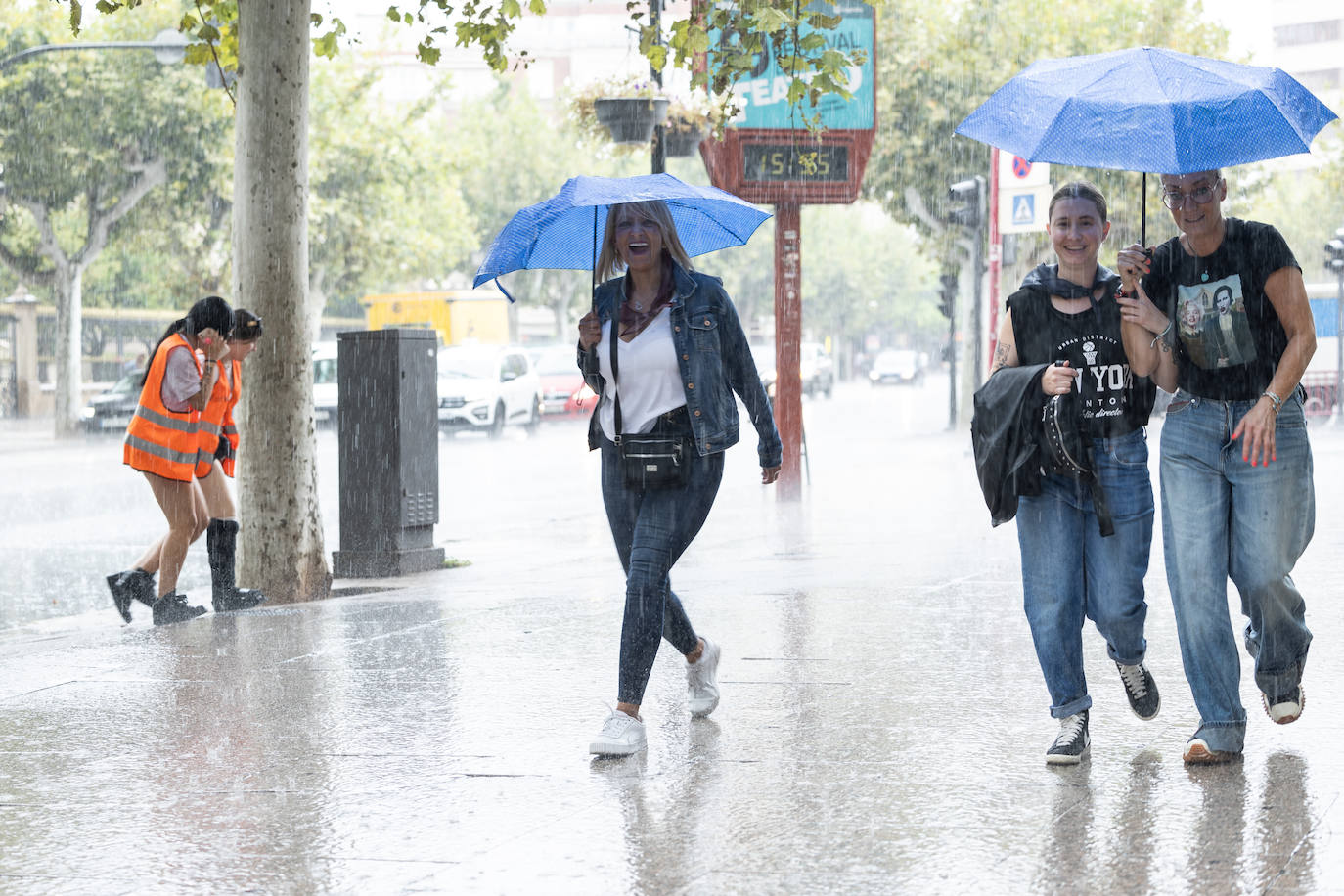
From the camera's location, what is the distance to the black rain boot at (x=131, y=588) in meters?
8.73

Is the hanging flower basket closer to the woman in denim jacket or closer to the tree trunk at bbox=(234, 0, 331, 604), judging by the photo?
the tree trunk at bbox=(234, 0, 331, 604)

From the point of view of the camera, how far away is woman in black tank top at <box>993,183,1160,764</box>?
5.00m

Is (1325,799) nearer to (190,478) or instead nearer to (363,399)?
(190,478)

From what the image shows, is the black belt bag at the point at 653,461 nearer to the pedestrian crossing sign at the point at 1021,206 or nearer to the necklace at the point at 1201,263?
the necklace at the point at 1201,263

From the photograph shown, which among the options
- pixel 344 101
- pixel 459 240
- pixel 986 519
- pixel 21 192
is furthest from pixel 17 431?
pixel 986 519

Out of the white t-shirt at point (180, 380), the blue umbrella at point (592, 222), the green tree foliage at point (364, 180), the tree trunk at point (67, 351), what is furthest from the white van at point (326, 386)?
the blue umbrella at point (592, 222)

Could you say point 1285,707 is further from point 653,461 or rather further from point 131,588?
point 131,588

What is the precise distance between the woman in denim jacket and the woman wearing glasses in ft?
3.87

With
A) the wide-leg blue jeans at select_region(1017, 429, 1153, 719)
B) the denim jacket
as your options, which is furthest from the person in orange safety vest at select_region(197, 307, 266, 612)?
the wide-leg blue jeans at select_region(1017, 429, 1153, 719)

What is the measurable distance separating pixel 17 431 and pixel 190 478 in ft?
102

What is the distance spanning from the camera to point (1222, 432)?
4.97 metres

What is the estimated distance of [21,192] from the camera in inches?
1348

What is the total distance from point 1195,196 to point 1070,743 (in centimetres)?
157

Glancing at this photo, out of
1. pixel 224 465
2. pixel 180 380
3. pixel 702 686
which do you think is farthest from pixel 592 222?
pixel 224 465
